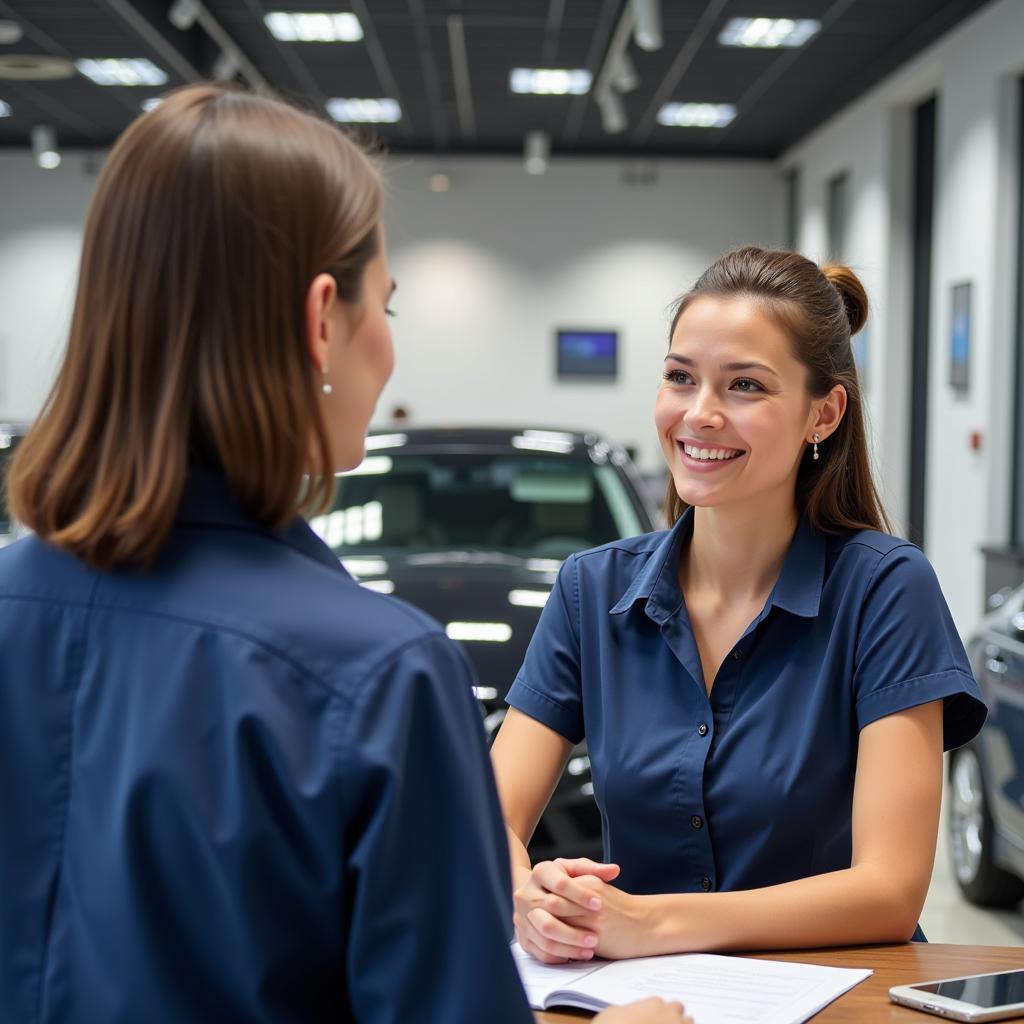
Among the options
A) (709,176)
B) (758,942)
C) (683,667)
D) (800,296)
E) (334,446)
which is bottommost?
(758,942)

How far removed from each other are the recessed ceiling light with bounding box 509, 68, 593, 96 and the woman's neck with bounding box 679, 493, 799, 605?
850 cm

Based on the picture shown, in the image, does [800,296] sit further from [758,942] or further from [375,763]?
[375,763]

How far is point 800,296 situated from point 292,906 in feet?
4.28

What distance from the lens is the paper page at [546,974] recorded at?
4.17 feet

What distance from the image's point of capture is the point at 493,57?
9.37 metres

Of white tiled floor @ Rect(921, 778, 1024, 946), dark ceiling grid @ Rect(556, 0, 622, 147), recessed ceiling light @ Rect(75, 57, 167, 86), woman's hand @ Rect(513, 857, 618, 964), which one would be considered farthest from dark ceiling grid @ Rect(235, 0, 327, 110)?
woman's hand @ Rect(513, 857, 618, 964)

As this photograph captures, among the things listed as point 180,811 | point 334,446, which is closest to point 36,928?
point 180,811

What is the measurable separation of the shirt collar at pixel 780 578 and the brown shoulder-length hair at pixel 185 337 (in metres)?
1.00

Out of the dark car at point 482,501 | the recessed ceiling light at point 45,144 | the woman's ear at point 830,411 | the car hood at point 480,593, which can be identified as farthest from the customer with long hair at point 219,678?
the recessed ceiling light at point 45,144

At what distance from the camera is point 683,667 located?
5.75 feet

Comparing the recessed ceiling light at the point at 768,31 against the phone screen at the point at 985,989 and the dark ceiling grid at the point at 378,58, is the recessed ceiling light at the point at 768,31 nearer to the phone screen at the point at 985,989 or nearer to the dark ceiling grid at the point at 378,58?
the dark ceiling grid at the point at 378,58

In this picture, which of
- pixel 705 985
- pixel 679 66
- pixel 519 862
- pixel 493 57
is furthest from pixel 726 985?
pixel 679 66

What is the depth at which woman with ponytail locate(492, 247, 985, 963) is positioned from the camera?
1.61 m

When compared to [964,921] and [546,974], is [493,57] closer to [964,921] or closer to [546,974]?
[964,921]
